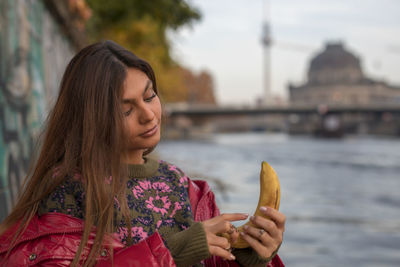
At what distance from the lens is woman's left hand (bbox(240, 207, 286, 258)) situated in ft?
5.12

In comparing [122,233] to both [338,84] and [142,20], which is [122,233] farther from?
[338,84]

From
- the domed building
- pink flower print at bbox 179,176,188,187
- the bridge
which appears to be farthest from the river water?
the domed building

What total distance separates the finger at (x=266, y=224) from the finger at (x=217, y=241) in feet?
0.37

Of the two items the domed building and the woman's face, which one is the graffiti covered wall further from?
the domed building

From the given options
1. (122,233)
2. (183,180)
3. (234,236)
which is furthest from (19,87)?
(234,236)

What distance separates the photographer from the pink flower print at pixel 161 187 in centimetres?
170

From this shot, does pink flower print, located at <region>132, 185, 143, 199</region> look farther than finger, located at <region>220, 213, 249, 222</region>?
Yes

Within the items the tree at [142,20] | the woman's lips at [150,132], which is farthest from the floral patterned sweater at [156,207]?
the tree at [142,20]

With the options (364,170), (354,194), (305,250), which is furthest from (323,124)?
(305,250)

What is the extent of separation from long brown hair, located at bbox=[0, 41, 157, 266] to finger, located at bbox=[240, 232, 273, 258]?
0.37 meters

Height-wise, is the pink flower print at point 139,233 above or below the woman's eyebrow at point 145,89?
below

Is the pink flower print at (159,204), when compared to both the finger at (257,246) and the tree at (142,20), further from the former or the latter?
the tree at (142,20)

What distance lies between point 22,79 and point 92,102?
2.78 m

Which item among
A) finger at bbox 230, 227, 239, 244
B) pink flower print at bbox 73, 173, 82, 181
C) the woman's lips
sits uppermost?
the woman's lips
